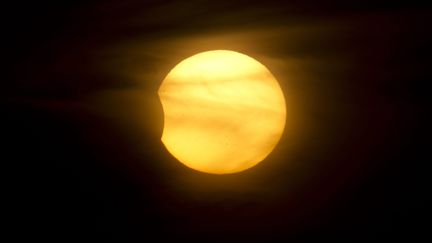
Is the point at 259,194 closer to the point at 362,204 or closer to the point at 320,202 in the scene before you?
the point at 320,202

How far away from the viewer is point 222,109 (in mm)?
1790

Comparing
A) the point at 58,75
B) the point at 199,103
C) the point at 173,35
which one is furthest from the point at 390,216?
the point at 58,75

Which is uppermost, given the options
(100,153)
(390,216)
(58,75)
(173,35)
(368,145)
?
(173,35)

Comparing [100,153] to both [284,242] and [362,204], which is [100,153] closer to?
[284,242]

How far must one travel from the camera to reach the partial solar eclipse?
175 centimetres

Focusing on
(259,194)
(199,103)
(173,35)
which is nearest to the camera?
(199,103)

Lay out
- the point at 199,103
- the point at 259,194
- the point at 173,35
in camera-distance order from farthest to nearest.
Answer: the point at 259,194 < the point at 173,35 < the point at 199,103

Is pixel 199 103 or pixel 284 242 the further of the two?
pixel 284 242

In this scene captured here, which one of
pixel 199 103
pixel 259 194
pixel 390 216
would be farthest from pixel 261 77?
pixel 390 216

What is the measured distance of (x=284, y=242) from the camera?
2.18 m

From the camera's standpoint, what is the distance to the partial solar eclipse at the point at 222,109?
1.75m

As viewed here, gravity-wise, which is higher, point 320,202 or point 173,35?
point 173,35

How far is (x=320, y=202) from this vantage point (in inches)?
85.0

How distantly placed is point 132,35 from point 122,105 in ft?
1.22
